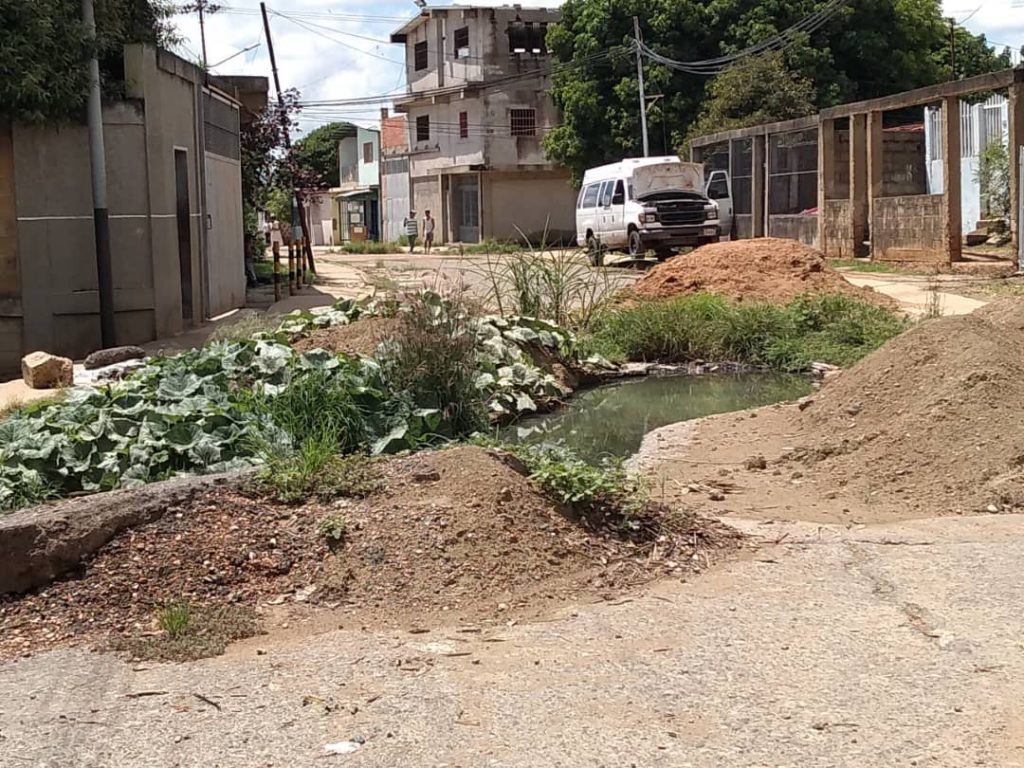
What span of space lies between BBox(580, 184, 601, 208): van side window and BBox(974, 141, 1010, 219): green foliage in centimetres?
868

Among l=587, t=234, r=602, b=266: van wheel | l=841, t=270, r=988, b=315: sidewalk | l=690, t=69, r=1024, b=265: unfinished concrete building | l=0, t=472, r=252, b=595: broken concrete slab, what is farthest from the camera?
l=690, t=69, r=1024, b=265: unfinished concrete building

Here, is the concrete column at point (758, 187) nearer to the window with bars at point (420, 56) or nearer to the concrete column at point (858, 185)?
the concrete column at point (858, 185)

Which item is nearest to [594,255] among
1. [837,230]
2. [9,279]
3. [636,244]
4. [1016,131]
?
[636,244]

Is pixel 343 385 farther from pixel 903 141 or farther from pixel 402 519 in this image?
pixel 903 141

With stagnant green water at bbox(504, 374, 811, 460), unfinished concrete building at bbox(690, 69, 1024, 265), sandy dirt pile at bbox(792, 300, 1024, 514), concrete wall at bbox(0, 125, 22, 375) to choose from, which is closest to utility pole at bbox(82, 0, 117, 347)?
concrete wall at bbox(0, 125, 22, 375)

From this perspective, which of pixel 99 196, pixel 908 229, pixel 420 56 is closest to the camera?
pixel 99 196

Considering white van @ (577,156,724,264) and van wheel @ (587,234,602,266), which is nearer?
van wheel @ (587,234,602,266)

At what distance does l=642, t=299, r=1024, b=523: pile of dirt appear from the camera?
7012 mm

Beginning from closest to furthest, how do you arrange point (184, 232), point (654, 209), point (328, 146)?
1. point (184, 232)
2. point (654, 209)
3. point (328, 146)

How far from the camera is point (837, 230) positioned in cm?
2872

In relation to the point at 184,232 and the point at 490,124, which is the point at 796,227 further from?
the point at 490,124

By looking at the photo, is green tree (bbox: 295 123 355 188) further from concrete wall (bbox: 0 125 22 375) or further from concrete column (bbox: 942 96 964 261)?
concrete wall (bbox: 0 125 22 375)

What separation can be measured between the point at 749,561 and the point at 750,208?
28.2 m

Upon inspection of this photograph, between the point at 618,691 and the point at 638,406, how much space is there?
291 inches
